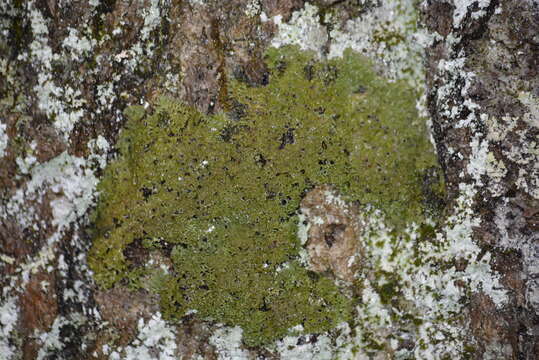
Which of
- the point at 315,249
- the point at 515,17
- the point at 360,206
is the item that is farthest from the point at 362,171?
the point at 515,17

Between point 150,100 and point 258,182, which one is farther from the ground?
point 150,100

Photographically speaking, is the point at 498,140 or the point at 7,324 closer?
the point at 498,140

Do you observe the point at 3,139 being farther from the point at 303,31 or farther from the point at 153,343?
the point at 303,31

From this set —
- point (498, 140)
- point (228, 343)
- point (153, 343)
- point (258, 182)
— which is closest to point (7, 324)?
point (153, 343)

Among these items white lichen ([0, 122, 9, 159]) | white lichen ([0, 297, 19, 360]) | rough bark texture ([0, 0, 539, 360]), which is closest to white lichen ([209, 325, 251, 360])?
rough bark texture ([0, 0, 539, 360])

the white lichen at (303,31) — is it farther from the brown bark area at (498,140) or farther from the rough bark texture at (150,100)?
the brown bark area at (498,140)

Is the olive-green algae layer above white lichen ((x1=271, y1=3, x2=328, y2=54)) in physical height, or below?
below

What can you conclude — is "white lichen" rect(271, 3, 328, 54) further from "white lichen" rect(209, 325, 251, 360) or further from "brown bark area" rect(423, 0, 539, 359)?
"white lichen" rect(209, 325, 251, 360)

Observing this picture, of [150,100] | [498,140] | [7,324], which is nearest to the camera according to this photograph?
Result: [498,140]

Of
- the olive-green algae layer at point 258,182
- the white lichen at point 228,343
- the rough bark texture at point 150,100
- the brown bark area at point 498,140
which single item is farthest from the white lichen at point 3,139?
the brown bark area at point 498,140
